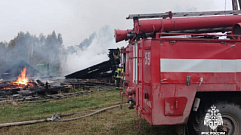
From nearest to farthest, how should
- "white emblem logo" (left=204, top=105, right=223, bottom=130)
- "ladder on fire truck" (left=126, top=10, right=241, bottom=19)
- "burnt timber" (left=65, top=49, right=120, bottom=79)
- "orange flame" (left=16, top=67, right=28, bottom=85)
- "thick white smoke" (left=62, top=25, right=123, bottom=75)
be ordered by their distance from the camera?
"white emblem logo" (left=204, top=105, right=223, bottom=130)
"ladder on fire truck" (left=126, top=10, right=241, bottom=19)
"orange flame" (left=16, top=67, right=28, bottom=85)
"burnt timber" (left=65, top=49, right=120, bottom=79)
"thick white smoke" (left=62, top=25, right=123, bottom=75)

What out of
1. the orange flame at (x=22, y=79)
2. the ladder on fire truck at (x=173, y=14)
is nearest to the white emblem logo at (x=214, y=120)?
the ladder on fire truck at (x=173, y=14)

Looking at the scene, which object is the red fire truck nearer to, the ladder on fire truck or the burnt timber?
the ladder on fire truck


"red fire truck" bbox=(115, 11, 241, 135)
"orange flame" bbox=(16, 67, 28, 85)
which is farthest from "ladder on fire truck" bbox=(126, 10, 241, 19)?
"orange flame" bbox=(16, 67, 28, 85)

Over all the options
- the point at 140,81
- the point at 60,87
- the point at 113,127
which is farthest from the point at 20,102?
the point at 140,81

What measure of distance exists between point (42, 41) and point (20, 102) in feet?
211

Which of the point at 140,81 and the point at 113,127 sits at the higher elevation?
the point at 140,81

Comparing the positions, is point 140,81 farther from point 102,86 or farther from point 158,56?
point 102,86

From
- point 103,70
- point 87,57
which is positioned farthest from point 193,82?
point 87,57

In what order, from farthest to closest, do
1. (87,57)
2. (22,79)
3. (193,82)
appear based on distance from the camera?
(87,57) < (22,79) < (193,82)

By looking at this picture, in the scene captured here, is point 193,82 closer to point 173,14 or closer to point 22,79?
point 173,14

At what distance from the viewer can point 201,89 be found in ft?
14.7

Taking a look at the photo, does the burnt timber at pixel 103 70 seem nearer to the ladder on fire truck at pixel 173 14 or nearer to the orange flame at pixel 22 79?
the orange flame at pixel 22 79

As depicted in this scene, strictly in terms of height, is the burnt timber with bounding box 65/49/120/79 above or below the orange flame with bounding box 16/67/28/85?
above

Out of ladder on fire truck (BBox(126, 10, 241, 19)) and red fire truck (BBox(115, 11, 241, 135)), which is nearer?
red fire truck (BBox(115, 11, 241, 135))
